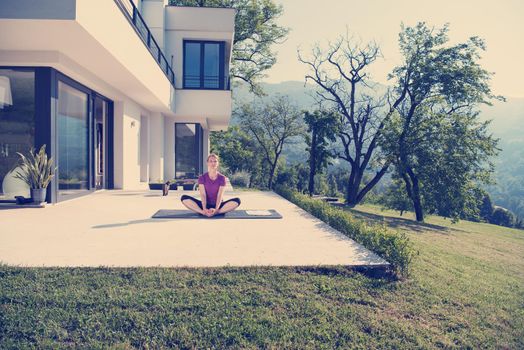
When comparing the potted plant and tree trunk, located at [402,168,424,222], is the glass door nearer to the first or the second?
the potted plant

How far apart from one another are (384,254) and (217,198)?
4146mm

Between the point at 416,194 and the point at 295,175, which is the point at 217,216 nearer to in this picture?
the point at 416,194

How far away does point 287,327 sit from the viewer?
3.52 m

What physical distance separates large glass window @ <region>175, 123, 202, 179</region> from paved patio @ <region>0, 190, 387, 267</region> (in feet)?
39.4

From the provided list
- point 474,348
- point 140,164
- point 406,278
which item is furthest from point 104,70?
point 474,348

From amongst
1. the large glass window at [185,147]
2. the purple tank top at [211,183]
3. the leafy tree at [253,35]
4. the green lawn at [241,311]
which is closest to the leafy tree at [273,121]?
the leafy tree at [253,35]

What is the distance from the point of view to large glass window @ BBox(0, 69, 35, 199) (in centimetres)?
898

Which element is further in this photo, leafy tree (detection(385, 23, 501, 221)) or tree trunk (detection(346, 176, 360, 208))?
tree trunk (detection(346, 176, 360, 208))

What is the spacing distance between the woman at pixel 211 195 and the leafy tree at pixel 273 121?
1077 inches

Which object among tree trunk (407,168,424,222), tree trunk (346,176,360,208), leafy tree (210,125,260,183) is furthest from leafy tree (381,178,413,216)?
leafy tree (210,125,260,183)

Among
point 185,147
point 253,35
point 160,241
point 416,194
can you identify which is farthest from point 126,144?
point 253,35

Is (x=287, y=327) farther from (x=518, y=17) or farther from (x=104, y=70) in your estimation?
(x=518, y=17)

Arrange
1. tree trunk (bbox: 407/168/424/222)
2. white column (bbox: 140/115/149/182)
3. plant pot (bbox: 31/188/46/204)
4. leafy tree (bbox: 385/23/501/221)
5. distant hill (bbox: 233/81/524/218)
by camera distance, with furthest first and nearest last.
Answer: distant hill (bbox: 233/81/524/218) < tree trunk (bbox: 407/168/424/222) < leafy tree (bbox: 385/23/501/221) < white column (bbox: 140/115/149/182) < plant pot (bbox: 31/188/46/204)

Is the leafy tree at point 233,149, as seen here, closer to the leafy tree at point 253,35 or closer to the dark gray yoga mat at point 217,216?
the leafy tree at point 253,35
